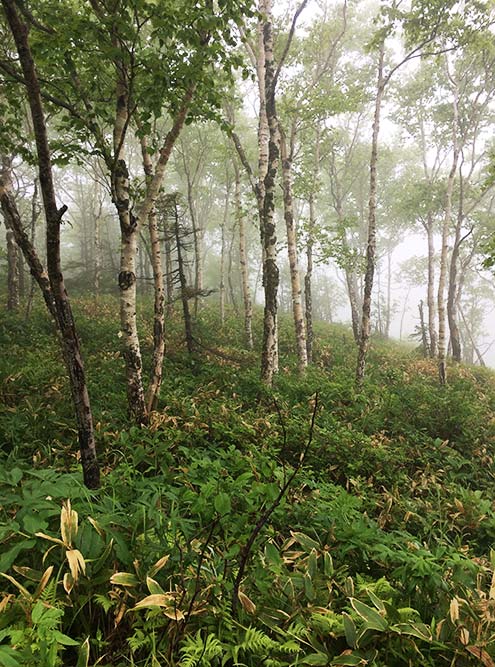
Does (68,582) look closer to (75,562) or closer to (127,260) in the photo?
(75,562)

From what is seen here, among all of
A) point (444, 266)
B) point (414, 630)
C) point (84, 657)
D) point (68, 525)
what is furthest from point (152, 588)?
point (444, 266)

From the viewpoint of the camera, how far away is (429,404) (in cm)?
980

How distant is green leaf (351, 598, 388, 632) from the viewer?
2.12m

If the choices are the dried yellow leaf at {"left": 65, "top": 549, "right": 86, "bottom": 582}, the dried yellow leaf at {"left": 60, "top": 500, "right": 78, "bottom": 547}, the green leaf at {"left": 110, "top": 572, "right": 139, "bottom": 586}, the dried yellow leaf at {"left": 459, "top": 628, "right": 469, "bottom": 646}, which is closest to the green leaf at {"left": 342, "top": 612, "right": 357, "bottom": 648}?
the dried yellow leaf at {"left": 459, "top": 628, "right": 469, "bottom": 646}

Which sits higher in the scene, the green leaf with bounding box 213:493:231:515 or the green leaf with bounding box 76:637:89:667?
the green leaf with bounding box 213:493:231:515

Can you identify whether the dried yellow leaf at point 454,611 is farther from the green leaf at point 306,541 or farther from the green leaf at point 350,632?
the green leaf at point 306,541

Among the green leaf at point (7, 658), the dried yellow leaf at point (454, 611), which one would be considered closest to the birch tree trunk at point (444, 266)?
the dried yellow leaf at point (454, 611)

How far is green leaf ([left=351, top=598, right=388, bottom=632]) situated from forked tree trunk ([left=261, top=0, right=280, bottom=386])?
727 cm

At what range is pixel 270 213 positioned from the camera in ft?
30.7

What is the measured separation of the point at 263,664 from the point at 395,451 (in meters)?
5.87

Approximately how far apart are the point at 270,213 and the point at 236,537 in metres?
7.98

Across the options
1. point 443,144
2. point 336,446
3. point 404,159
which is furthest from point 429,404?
point 404,159

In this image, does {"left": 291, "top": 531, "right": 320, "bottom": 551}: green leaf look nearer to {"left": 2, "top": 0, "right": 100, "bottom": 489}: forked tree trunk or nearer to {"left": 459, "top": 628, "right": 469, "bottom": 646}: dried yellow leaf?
{"left": 459, "top": 628, "right": 469, "bottom": 646}: dried yellow leaf

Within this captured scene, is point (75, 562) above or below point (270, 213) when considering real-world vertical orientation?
below
